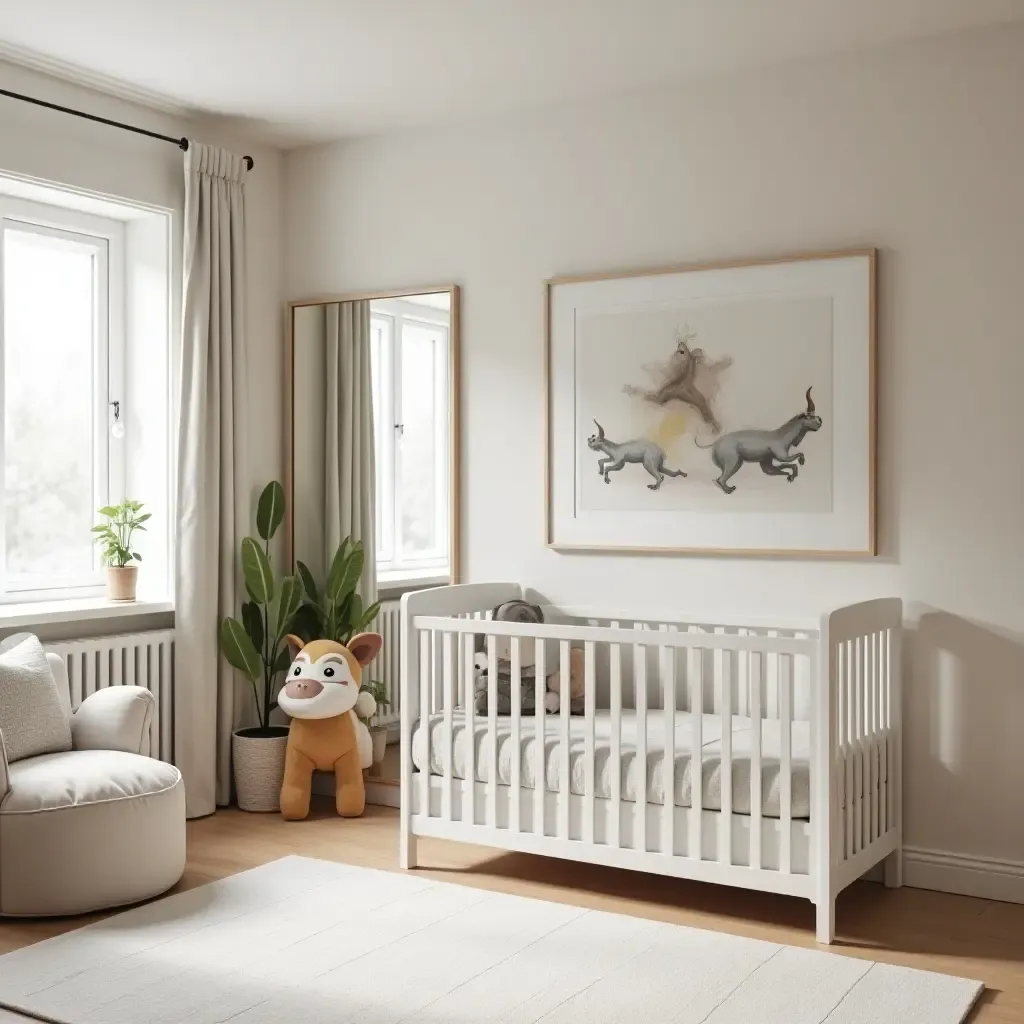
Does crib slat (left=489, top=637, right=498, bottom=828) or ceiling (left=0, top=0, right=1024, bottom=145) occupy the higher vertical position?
ceiling (left=0, top=0, right=1024, bottom=145)

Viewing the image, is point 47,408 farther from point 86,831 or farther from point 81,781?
point 86,831

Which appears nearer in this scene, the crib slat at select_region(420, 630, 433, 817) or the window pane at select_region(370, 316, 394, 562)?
the crib slat at select_region(420, 630, 433, 817)

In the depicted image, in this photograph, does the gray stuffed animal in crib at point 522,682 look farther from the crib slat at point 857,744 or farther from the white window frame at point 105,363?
the white window frame at point 105,363

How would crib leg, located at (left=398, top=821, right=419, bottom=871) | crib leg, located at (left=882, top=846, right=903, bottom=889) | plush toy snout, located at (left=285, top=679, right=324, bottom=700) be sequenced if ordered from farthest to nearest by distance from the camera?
plush toy snout, located at (left=285, top=679, right=324, bottom=700) < crib leg, located at (left=398, top=821, right=419, bottom=871) < crib leg, located at (left=882, top=846, right=903, bottom=889)

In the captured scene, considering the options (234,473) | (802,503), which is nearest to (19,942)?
(234,473)

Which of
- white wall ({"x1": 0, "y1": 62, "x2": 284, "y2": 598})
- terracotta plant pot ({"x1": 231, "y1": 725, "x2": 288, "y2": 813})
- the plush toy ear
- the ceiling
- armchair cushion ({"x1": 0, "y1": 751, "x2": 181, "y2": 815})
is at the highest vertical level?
the ceiling

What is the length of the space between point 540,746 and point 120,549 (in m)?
1.71

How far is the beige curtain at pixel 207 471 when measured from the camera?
4.25m

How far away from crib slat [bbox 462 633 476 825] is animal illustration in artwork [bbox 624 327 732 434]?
99 cm

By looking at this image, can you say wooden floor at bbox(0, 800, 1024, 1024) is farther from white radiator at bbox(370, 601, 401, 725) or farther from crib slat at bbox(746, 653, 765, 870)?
white radiator at bbox(370, 601, 401, 725)

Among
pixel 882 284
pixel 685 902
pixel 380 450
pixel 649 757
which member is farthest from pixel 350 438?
pixel 685 902

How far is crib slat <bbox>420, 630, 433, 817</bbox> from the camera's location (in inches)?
145

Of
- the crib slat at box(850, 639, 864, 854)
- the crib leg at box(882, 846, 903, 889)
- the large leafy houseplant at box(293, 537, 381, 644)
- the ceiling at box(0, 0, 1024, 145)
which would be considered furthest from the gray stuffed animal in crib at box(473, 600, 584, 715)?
the ceiling at box(0, 0, 1024, 145)

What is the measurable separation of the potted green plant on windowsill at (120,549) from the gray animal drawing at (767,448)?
1908mm
